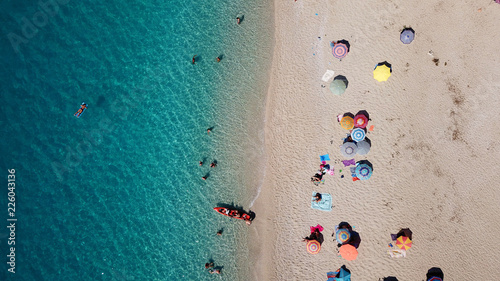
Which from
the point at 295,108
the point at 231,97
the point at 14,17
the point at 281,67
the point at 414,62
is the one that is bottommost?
the point at 14,17

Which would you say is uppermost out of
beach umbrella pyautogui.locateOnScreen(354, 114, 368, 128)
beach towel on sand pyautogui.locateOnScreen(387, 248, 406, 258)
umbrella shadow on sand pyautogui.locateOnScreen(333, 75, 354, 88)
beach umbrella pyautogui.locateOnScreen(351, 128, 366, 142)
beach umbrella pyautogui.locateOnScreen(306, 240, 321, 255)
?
umbrella shadow on sand pyautogui.locateOnScreen(333, 75, 354, 88)

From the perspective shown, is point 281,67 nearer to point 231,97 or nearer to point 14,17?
point 231,97

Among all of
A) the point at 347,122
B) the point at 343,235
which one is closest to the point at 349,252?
the point at 343,235

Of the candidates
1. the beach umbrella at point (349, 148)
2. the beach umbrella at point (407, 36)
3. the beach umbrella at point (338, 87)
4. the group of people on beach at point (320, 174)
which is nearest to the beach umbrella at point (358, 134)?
the beach umbrella at point (349, 148)

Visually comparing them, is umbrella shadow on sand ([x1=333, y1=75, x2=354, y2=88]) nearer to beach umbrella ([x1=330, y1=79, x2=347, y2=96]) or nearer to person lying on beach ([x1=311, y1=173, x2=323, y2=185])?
beach umbrella ([x1=330, y1=79, x2=347, y2=96])

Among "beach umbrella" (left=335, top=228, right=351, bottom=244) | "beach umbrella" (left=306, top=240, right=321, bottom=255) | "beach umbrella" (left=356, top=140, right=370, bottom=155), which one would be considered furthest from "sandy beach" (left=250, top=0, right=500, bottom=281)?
"beach umbrella" (left=335, top=228, right=351, bottom=244)

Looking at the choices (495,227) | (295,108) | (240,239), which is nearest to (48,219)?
(240,239)

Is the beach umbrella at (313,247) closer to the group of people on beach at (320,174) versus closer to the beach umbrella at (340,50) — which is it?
the group of people on beach at (320,174)
